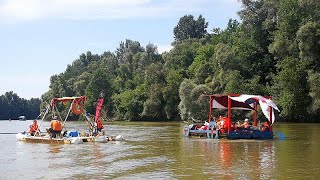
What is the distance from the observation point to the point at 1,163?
2644cm

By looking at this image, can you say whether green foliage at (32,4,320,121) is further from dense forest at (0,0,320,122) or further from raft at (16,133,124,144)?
raft at (16,133,124,144)

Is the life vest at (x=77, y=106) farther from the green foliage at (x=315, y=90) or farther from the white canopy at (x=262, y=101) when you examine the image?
the green foliage at (x=315, y=90)

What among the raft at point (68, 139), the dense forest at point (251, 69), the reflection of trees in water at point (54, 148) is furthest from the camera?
the dense forest at point (251, 69)

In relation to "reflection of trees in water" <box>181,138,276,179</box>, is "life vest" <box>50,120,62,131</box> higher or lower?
higher

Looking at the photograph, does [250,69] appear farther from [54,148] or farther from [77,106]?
[54,148]

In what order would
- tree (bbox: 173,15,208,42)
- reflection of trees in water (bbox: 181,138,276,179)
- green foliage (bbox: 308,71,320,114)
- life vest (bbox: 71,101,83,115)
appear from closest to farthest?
1. reflection of trees in water (bbox: 181,138,276,179)
2. life vest (bbox: 71,101,83,115)
3. green foliage (bbox: 308,71,320,114)
4. tree (bbox: 173,15,208,42)

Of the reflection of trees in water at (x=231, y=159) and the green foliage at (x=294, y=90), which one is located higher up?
the green foliage at (x=294, y=90)

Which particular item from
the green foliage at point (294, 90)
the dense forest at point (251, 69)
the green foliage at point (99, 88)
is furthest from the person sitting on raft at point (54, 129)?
the green foliage at point (99, 88)

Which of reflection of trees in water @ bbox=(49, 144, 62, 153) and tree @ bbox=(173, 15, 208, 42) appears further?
tree @ bbox=(173, 15, 208, 42)

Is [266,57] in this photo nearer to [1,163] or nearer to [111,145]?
[111,145]

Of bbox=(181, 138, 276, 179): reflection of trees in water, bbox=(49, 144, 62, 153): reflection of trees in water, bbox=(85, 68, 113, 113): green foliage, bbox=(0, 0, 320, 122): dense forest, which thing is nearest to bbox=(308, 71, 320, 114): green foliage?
bbox=(0, 0, 320, 122): dense forest

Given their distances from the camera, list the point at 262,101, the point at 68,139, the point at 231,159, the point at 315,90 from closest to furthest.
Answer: the point at 231,159
the point at 68,139
the point at 262,101
the point at 315,90

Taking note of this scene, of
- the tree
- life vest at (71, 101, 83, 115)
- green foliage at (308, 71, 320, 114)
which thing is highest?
the tree

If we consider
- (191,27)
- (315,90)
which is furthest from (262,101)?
(191,27)
